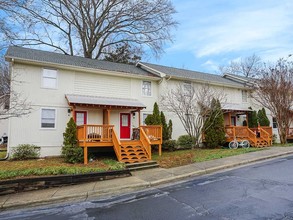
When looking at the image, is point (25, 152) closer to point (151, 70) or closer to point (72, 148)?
point (72, 148)

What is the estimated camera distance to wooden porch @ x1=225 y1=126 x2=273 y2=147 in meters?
15.8

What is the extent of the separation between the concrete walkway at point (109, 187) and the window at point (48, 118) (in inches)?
242

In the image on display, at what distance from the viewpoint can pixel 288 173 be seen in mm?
7777

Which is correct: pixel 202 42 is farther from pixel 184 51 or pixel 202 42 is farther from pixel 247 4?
pixel 247 4

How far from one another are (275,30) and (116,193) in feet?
49.3

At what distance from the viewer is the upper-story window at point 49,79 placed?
41.2 ft

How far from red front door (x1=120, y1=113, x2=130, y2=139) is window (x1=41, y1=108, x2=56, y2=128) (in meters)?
4.26

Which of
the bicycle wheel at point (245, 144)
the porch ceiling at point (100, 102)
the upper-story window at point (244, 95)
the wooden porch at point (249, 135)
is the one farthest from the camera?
the upper-story window at point (244, 95)

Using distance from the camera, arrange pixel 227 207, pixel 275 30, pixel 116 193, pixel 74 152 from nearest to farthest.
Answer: pixel 227 207 < pixel 116 193 < pixel 74 152 < pixel 275 30

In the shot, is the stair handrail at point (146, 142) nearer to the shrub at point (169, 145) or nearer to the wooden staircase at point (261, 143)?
the shrub at point (169, 145)

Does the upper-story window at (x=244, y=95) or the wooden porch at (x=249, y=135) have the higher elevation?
the upper-story window at (x=244, y=95)

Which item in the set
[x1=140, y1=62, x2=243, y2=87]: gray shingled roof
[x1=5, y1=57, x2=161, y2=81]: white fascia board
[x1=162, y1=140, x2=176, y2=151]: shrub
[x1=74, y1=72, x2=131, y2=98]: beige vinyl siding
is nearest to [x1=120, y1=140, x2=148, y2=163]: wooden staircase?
[x1=162, y1=140, x2=176, y2=151]: shrub

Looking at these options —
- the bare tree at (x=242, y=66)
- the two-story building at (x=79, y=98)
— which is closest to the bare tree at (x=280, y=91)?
the two-story building at (x=79, y=98)

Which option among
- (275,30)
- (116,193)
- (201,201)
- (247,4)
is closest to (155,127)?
(116,193)
